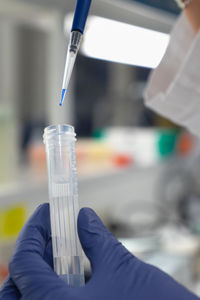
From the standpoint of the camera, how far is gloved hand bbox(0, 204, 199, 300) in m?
0.44

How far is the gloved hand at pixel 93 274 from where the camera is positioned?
17.5 inches

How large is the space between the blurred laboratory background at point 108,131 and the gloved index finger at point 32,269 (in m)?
0.46

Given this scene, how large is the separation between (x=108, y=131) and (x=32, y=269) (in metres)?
1.41

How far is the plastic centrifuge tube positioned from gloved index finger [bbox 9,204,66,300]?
28mm

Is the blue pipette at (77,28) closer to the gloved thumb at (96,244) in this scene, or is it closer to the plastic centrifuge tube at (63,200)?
the plastic centrifuge tube at (63,200)

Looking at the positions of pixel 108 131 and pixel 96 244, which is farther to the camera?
pixel 108 131

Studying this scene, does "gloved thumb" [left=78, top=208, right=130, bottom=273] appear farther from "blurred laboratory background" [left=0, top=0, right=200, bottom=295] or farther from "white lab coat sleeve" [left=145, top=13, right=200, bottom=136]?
"blurred laboratory background" [left=0, top=0, right=200, bottom=295]

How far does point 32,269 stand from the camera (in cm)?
45

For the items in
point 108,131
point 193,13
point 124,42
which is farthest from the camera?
point 108,131

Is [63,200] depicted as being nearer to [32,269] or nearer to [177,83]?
[32,269]

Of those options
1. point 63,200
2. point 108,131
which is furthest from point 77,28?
point 108,131

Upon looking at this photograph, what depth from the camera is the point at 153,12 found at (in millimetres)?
1030

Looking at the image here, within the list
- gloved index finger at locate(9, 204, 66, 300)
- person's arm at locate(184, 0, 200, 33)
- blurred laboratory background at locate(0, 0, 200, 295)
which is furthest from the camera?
blurred laboratory background at locate(0, 0, 200, 295)

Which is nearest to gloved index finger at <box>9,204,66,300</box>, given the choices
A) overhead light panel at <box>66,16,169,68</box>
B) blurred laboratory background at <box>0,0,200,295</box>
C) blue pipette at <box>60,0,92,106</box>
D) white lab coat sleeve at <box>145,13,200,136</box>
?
blue pipette at <box>60,0,92,106</box>
